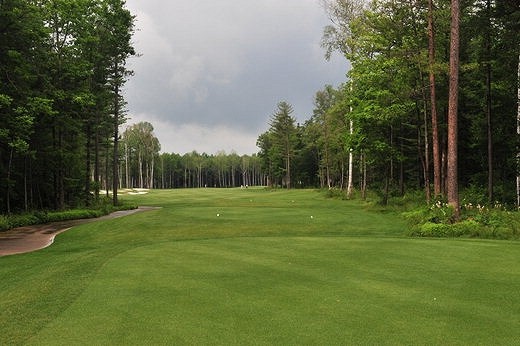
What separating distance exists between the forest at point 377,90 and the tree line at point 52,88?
0.32ft

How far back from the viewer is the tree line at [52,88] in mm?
26688

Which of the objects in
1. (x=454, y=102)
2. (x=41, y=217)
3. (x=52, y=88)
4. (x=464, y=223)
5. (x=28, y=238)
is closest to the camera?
(x=464, y=223)

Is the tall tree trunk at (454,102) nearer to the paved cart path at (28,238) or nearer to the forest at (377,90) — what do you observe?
the forest at (377,90)

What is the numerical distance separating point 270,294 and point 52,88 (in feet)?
99.5

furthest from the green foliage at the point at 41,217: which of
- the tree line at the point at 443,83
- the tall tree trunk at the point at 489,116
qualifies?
the tall tree trunk at the point at 489,116

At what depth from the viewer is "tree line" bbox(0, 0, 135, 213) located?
87.6 ft

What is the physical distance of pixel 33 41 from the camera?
30.0m

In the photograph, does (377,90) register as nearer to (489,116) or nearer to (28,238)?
(489,116)

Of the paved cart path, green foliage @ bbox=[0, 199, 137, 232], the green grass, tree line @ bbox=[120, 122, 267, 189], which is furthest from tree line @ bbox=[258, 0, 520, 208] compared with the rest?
tree line @ bbox=[120, 122, 267, 189]

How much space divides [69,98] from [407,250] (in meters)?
30.0

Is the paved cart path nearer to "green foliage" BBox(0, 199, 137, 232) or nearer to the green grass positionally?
"green foliage" BBox(0, 199, 137, 232)

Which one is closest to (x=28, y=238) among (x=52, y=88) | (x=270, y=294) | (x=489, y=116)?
(x=52, y=88)

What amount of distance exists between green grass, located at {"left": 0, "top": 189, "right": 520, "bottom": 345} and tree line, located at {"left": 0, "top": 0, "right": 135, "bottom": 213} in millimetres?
16702

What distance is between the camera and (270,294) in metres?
7.45
